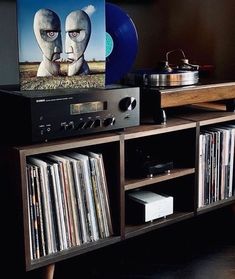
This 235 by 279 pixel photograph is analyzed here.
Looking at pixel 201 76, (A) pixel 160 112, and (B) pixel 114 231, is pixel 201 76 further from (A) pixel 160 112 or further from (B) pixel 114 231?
(B) pixel 114 231

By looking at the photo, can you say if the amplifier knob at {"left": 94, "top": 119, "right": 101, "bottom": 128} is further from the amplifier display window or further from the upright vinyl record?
the upright vinyl record

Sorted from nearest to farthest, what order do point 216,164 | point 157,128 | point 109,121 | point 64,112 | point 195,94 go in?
point 64,112 < point 109,121 < point 157,128 < point 195,94 < point 216,164

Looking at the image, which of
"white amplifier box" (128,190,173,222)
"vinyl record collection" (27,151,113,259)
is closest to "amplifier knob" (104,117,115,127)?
"vinyl record collection" (27,151,113,259)

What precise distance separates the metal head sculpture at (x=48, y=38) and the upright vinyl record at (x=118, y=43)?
0.94 feet

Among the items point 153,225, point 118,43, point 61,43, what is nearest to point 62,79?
point 61,43

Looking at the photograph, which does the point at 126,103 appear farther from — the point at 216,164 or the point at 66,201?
the point at 216,164

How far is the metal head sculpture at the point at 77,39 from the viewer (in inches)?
59.3

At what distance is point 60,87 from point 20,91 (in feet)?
0.41

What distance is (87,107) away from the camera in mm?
1458

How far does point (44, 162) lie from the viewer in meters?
1.45

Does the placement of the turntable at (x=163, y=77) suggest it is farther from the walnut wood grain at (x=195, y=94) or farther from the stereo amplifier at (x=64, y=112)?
the stereo amplifier at (x=64, y=112)

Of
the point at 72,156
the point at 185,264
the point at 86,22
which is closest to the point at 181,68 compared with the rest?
the point at 86,22

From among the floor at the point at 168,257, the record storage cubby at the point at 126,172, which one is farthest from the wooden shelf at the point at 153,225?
the floor at the point at 168,257

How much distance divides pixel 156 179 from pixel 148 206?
0.09 m
